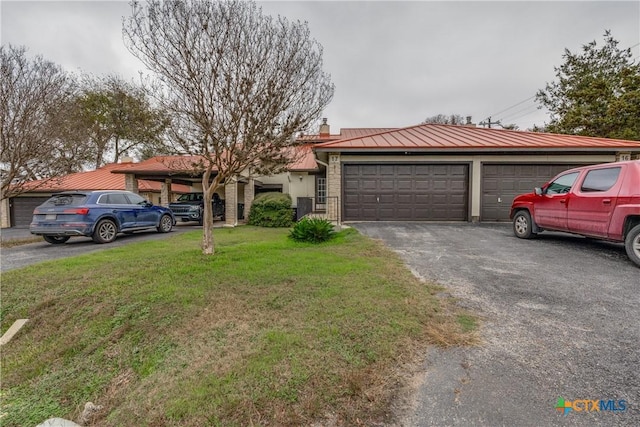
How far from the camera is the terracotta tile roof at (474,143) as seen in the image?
396 inches

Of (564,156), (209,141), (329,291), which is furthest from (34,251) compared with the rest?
(564,156)

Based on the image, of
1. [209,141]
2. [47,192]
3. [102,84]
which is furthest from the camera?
[102,84]

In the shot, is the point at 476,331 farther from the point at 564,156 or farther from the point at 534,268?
the point at 564,156

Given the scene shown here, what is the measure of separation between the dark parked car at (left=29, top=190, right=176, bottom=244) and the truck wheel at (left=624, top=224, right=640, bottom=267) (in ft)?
41.4

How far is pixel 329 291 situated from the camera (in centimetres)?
366

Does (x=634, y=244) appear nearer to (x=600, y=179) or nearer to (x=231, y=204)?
(x=600, y=179)

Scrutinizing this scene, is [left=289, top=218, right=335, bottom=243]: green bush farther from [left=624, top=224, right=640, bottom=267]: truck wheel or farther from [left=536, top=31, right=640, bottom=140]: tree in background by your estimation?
[left=536, top=31, right=640, bottom=140]: tree in background

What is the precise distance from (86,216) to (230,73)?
685cm

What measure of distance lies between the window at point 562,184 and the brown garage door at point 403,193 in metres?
4.32

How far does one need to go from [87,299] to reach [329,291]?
3.33 metres

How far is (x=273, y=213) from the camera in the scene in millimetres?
12195

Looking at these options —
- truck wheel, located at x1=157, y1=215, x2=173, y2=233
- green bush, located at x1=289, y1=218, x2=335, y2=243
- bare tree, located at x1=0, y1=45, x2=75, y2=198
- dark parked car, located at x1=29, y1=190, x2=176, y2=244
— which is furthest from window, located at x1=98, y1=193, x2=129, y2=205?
green bush, located at x1=289, y1=218, x2=335, y2=243

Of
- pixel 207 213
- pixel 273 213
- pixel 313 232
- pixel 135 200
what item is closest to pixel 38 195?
pixel 135 200

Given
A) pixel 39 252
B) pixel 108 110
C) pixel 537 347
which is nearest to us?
pixel 537 347
